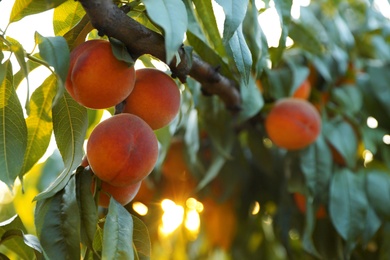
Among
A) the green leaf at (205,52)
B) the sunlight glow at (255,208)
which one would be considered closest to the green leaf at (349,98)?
the sunlight glow at (255,208)

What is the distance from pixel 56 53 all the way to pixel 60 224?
0.20 m

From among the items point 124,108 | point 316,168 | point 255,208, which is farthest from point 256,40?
point 255,208

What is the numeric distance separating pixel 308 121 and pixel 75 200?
72 centimetres

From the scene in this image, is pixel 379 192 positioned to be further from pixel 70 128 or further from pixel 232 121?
pixel 70 128

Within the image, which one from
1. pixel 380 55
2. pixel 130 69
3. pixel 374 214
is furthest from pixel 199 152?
pixel 130 69

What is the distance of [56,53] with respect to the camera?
0.67 m

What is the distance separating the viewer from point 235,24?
0.70 meters

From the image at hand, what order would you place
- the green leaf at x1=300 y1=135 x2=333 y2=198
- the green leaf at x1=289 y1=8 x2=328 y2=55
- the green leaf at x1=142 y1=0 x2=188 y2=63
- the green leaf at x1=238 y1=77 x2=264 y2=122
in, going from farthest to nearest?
1. the green leaf at x1=289 y1=8 x2=328 y2=55
2. the green leaf at x1=300 y1=135 x2=333 y2=198
3. the green leaf at x1=238 y1=77 x2=264 y2=122
4. the green leaf at x1=142 y1=0 x2=188 y2=63

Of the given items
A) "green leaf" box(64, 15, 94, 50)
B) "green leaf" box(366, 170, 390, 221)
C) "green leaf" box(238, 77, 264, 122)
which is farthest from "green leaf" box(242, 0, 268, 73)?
"green leaf" box(366, 170, 390, 221)

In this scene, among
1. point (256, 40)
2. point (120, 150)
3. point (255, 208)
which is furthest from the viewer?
point (255, 208)

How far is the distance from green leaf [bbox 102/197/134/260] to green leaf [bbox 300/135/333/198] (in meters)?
0.69

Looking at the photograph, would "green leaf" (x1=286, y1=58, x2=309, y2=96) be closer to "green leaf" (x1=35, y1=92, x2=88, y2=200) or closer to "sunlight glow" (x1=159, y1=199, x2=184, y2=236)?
"sunlight glow" (x1=159, y1=199, x2=184, y2=236)

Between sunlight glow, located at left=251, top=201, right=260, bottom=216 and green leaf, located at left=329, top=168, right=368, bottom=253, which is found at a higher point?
green leaf, located at left=329, top=168, right=368, bottom=253

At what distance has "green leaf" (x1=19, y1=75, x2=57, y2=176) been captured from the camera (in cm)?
88
